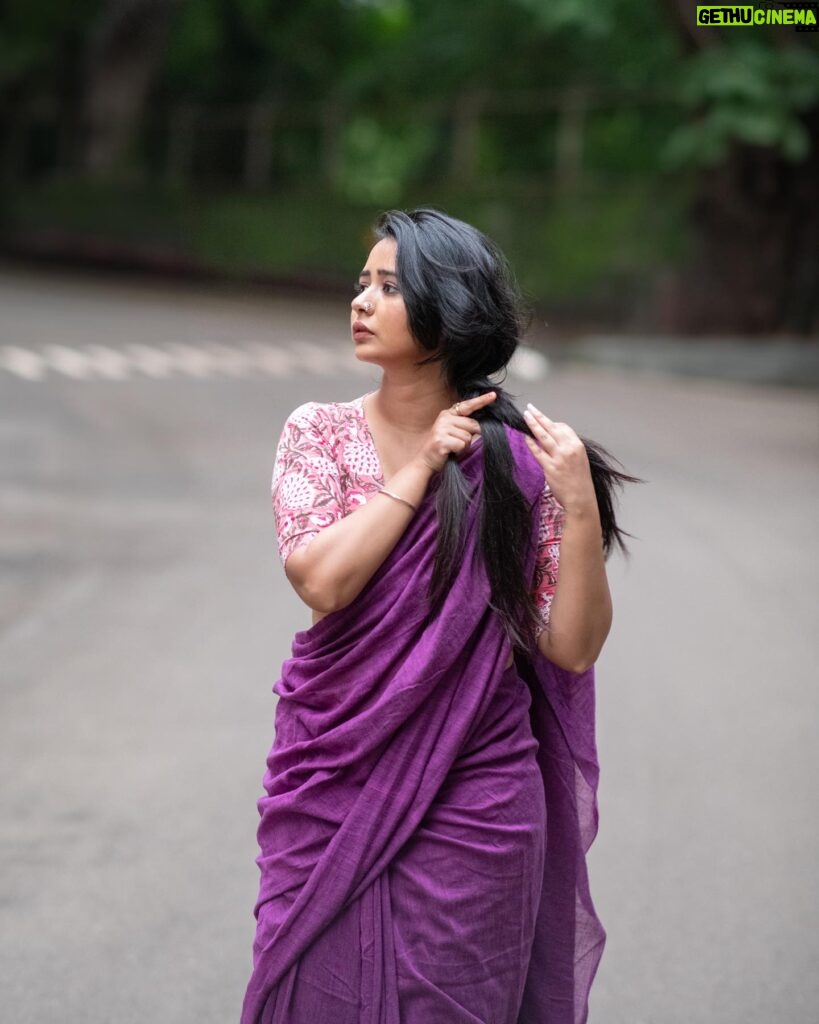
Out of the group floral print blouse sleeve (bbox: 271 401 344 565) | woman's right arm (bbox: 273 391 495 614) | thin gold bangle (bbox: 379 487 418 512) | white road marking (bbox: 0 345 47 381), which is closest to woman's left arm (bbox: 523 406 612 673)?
woman's right arm (bbox: 273 391 495 614)

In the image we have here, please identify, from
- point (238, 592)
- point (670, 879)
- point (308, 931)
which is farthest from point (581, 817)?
point (238, 592)

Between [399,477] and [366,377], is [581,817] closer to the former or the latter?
[399,477]

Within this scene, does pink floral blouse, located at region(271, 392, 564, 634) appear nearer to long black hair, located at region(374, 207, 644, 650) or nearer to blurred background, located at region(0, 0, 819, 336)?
long black hair, located at region(374, 207, 644, 650)

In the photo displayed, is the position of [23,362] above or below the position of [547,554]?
below

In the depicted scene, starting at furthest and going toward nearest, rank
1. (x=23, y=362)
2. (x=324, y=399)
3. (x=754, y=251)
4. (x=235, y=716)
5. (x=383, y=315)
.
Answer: (x=754, y=251), (x=23, y=362), (x=324, y=399), (x=235, y=716), (x=383, y=315)

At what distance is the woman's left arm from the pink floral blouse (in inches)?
2.0

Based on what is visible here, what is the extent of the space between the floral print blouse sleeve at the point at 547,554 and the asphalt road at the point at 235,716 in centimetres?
187

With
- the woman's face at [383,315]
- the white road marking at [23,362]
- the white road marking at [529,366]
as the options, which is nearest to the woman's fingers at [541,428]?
the woman's face at [383,315]

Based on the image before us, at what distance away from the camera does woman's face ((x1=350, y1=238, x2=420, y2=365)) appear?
110 inches

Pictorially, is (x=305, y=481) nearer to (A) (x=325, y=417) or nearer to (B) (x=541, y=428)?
(A) (x=325, y=417)

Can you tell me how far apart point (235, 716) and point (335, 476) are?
406cm

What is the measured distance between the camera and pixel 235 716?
22.2 ft

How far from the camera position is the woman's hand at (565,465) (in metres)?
2.77

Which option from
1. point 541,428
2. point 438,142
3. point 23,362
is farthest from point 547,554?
point 438,142
